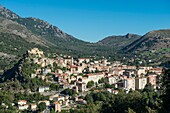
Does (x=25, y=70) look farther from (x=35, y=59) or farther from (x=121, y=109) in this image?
(x=121, y=109)

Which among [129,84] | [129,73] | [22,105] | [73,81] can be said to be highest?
[129,73]

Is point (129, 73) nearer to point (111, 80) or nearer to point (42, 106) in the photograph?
point (111, 80)

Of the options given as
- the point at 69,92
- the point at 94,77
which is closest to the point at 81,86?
the point at 69,92

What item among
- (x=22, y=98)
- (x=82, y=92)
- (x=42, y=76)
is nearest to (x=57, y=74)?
(x=42, y=76)

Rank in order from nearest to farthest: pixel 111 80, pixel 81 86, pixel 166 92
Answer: pixel 166 92 < pixel 81 86 < pixel 111 80

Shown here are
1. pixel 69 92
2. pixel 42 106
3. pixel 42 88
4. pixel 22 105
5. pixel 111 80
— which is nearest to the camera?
pixel 42 106

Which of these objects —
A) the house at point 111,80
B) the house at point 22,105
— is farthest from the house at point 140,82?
the house at point 22,105

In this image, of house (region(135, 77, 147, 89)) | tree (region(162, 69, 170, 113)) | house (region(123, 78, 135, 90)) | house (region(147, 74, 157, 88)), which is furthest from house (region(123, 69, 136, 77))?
tree (region(162, 69, 170, 113))

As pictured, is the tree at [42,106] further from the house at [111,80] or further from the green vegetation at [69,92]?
the house at [111,80]

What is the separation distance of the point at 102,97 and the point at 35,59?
2318 centimetres

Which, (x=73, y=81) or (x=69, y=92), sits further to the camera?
(x=73, y=81)

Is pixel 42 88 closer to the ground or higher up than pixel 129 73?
closer to the ground

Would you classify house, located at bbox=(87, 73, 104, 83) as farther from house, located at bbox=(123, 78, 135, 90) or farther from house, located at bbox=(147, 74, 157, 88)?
house, located at bbox=(147, 74, 157, 88)

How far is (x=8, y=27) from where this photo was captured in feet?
535
